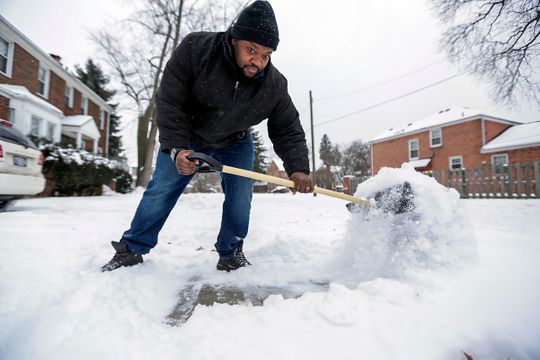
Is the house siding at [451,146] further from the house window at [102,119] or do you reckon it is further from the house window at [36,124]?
the house window at [36,124]

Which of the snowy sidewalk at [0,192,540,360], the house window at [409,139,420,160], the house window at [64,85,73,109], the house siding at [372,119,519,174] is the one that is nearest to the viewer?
the snowy sidewalk at [0,192,540,360]

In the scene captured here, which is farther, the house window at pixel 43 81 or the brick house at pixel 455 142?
the brick house at pixel 455 142

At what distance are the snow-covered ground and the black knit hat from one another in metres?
1.36

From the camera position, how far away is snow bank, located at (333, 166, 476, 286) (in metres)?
1.62

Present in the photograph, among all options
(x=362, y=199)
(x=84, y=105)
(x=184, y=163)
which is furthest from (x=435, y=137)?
(x=84, y=105)

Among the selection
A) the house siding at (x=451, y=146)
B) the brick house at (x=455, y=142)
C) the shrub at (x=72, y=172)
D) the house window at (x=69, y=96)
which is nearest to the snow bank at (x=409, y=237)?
the shrub at (x=72, y=172)

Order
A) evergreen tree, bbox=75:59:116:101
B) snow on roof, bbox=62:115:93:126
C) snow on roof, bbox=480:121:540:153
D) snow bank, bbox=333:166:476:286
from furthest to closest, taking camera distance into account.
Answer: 1. evergreen tree, bbox=75:59:116:101
2. snow on roof, bbox=62:115:93:126
3. snow on roof, bbox=480:121:540:153
4. snow bank, bbox=333:166:476:286

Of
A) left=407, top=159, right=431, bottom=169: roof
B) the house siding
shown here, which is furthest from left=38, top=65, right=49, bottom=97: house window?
the house siding

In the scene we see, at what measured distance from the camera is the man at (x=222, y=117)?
5.84ft

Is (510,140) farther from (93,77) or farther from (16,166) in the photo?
(93,77)

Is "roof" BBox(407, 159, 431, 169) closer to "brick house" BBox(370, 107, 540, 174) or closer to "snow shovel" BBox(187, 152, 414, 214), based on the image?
"brick house" BBox(370, 107, 540, 174)

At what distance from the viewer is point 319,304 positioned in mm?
1203

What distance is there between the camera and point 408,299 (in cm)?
124

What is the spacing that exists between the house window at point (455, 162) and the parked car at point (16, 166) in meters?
20.1
